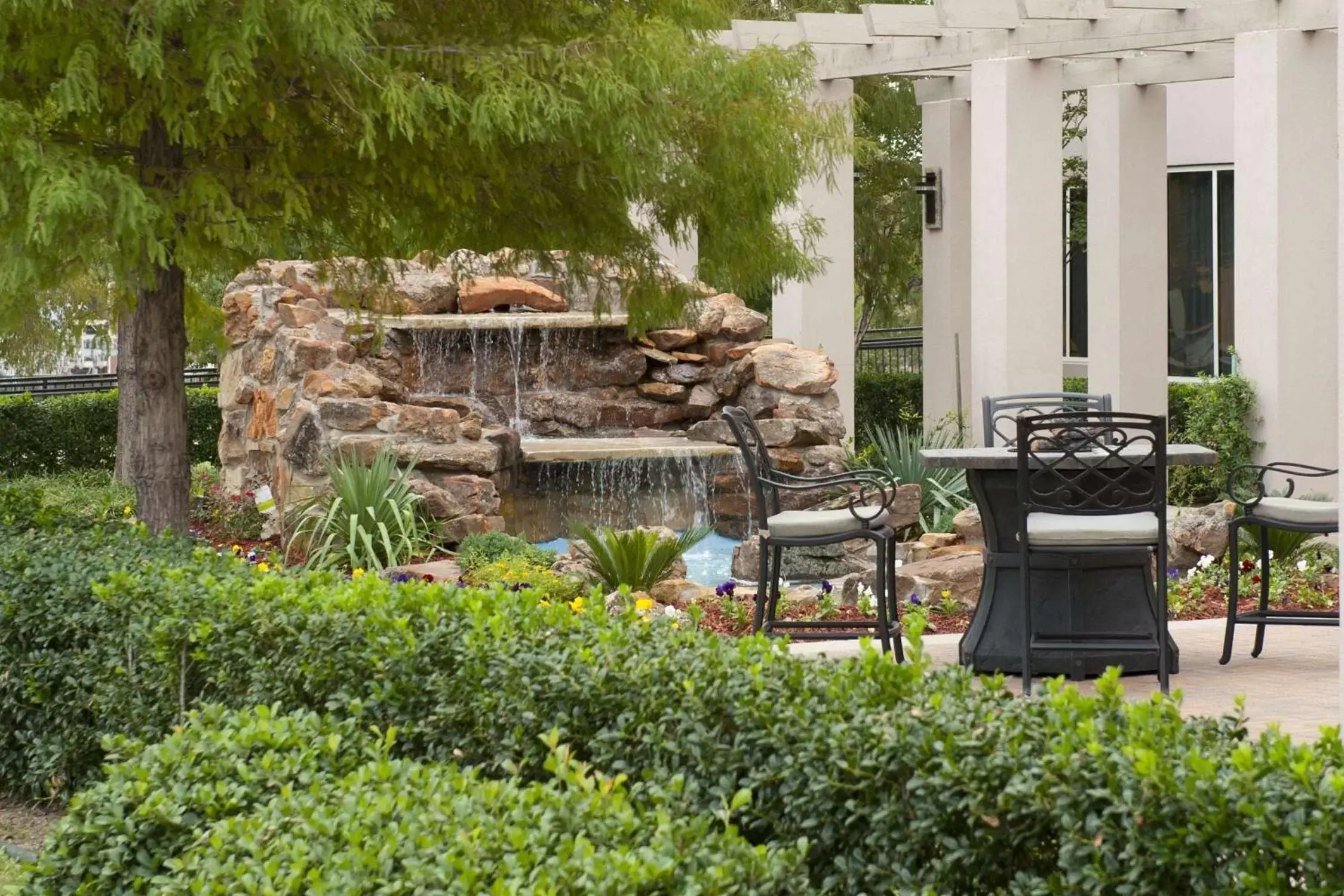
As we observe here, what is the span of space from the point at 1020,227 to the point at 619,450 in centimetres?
388

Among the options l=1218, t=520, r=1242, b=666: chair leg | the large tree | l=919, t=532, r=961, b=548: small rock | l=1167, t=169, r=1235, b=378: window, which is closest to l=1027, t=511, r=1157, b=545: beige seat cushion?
l=1218, t=520, r=1242, b=666: chair leg

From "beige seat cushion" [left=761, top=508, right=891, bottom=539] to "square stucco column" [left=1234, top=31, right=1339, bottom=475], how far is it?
272 inches

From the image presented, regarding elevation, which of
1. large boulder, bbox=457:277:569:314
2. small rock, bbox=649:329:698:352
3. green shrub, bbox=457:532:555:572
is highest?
large boulder, bbox=457:277:569:314

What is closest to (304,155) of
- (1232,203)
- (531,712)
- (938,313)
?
(531,712)

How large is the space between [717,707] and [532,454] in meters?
9.15

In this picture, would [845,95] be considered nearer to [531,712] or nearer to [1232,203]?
[1232,203]

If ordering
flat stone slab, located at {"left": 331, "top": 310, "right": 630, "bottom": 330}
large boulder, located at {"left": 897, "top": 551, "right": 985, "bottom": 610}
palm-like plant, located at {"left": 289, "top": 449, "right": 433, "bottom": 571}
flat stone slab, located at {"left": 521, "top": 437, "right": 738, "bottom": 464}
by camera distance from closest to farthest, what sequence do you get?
large boulder, located at {"left": 897, "top": 551, "right": 985, "bottom": 610} < palm-like plant, located at {"left": 289, "top": 449, "right": 433, "bottom": 571} < flat stone slab, located at {"left": 521, "top": 437, "right": 738, "bottom": 464} < flat stone slab, located at {"left": 331, "top": 310, "right": 630, "bottom": 330}

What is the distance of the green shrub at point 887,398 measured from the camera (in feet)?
59.6

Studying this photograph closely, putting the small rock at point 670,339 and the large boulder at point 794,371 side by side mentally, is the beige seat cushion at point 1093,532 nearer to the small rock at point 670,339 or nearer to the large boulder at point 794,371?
the large boulder at point 794,371

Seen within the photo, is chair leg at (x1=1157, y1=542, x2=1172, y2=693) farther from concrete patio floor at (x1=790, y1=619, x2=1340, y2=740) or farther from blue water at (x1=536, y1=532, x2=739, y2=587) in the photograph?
blue water at (x1=536, y1=532, x2=739, y2=587)

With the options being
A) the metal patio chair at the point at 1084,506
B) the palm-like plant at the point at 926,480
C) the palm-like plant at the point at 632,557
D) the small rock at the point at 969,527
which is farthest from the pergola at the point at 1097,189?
the metal patio chair at the point at 1084,506

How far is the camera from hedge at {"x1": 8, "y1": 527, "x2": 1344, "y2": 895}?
2615 millimetres

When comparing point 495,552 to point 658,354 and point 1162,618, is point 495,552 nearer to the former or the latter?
point 658,354

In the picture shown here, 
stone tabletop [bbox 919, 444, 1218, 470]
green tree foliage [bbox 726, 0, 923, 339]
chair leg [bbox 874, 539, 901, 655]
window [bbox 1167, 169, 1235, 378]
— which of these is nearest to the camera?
stone tabletop [bbox 919, 444, 1218, 470]
